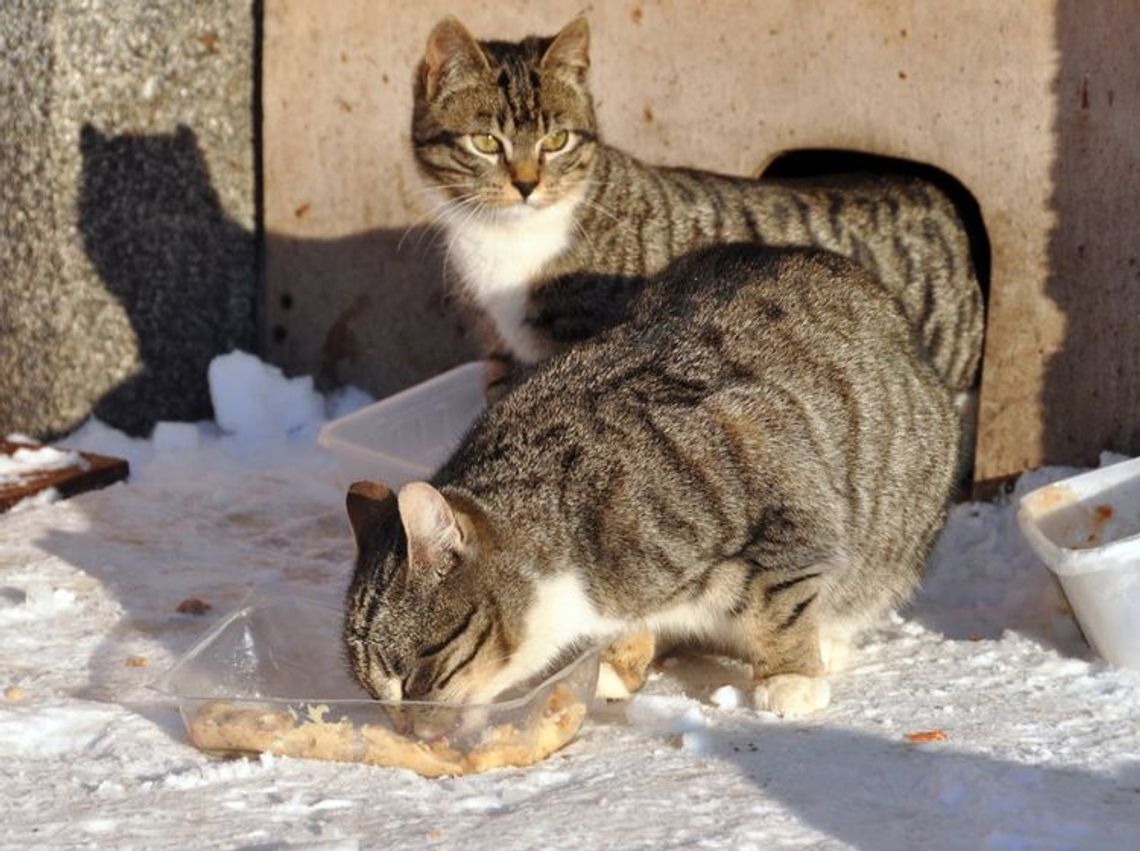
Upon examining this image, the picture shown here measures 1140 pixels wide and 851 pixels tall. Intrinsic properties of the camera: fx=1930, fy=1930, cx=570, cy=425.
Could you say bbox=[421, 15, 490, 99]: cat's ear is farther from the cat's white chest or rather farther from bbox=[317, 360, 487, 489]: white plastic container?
bbox=[317, 360, 487, 489]: white plastic container

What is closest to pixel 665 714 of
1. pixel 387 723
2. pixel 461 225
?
pixel 387 723

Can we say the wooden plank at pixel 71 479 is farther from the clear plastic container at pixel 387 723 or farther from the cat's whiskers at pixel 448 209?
the clear plastic container at pixel 387 723

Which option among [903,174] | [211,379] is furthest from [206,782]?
[903,174]

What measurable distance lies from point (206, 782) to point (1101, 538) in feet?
7.58

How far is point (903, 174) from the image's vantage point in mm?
6285

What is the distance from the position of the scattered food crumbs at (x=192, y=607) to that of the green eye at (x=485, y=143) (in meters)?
1.52

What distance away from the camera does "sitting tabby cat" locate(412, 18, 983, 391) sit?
5.55 meters

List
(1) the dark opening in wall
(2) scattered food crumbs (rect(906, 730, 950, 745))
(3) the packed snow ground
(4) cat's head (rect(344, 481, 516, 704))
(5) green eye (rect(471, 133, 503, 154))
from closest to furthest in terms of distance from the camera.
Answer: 1. (3) the packed snow ground
2. (4) cat's head (rect(344, 481, 516, 704))
3. (2) scattered food crumbs (rect(906, 730, 950, 745))
4. (5) green eye (rect(471, 133, 503, 154))
5. (1) the dark opening in wall

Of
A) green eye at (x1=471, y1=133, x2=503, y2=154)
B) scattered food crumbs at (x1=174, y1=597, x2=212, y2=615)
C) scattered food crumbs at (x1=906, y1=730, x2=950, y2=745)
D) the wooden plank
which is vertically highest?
green eye at (x1=471, y1=133, x2=503, y2=154)

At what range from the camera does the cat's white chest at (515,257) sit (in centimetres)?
559

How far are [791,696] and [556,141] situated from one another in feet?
6.44

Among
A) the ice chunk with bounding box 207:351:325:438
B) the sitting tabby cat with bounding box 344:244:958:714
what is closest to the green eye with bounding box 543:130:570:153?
the sitting tabby cat with bounding box 344:244:958:714

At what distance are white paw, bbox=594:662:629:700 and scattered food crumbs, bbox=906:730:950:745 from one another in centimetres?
69

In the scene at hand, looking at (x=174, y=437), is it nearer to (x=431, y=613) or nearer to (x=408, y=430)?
(x=408, y=430)
